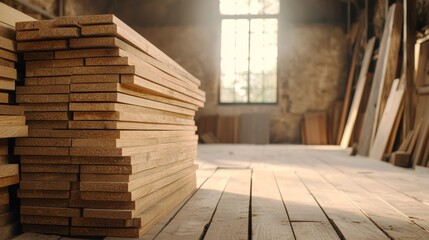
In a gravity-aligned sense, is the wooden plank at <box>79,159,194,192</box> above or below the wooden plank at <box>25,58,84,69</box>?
below

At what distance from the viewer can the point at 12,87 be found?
1.78 metres

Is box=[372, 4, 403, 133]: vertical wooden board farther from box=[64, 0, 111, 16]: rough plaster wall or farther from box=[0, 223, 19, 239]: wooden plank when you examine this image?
box=[64, 0, 111, 16]: rough plaster wall

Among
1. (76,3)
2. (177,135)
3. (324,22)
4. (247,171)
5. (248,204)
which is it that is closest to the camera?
(248,204)

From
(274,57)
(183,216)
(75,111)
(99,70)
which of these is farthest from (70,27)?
(274,57)

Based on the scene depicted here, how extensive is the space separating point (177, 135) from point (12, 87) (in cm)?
117

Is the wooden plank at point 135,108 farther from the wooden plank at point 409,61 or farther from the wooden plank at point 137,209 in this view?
the wooden plank at point 409,61

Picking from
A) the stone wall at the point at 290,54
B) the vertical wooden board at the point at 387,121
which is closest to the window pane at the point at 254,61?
the stone wall at the point at 290,54

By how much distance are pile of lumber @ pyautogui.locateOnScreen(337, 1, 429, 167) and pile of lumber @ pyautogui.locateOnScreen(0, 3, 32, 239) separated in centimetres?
429

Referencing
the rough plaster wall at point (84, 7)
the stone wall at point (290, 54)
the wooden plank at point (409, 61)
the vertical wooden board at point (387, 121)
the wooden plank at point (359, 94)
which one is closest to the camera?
the wooden plank at point (409, 61)

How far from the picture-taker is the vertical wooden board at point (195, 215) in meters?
1.82

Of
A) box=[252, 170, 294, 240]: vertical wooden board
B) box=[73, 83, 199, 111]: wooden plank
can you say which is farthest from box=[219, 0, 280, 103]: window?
box=[73, 83, 199, 111]: wooden plank

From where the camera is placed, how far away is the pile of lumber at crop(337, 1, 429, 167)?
498 cm

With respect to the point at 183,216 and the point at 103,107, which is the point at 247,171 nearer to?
the point at 183,216

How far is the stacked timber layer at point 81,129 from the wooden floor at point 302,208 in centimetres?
26
